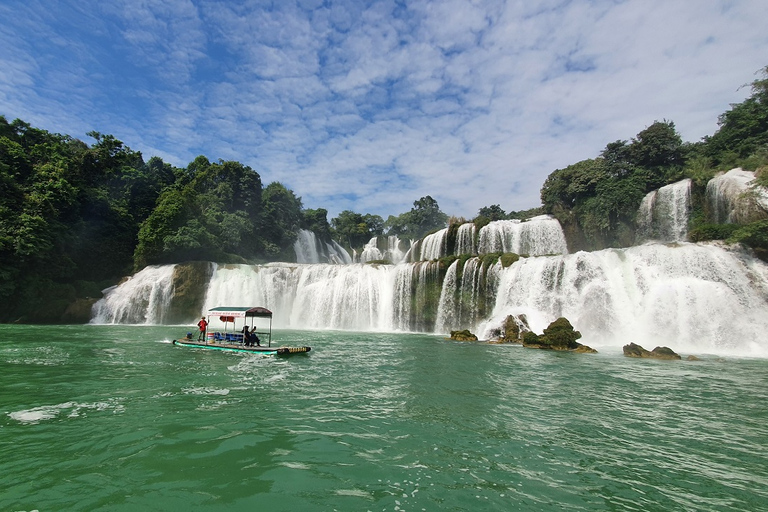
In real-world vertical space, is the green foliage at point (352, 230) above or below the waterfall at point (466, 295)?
above

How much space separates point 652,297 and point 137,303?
35.1m

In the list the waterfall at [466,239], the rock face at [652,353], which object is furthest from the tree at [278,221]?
the rock face at [652,353]

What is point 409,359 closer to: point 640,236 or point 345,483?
point 345,483

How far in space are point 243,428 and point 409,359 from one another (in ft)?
28.5

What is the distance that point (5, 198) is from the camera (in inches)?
1146

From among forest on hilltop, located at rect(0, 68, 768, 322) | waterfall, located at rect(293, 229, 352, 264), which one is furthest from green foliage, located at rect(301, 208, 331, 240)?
forest on hilltop, located at rect(0, 68, 768, 322)

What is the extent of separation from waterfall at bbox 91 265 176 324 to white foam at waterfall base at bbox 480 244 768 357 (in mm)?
25370

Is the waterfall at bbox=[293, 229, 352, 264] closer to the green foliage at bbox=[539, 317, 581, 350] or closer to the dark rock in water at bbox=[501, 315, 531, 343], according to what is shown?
the dark rock in water at bbox=[501, 315, 531, 343]

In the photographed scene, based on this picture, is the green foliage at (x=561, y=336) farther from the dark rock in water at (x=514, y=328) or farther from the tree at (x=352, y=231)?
the tree at (x=352, y=231)

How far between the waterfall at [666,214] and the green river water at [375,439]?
18.3 metres

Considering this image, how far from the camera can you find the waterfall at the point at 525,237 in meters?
31.3

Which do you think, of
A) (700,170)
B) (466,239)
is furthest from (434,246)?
(700,170)

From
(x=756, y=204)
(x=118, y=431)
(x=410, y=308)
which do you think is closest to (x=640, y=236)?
(x=756, y=204)

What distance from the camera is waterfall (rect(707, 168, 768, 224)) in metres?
21.3
